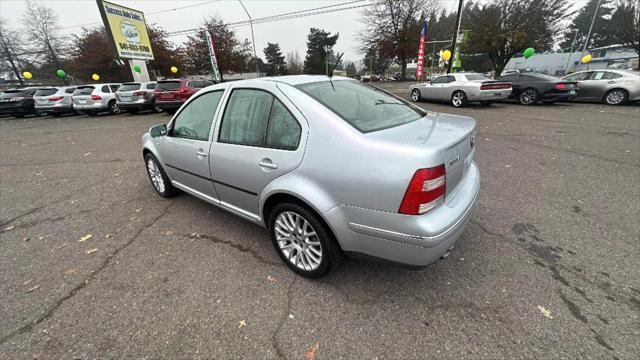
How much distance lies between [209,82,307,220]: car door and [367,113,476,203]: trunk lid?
2.13 feet

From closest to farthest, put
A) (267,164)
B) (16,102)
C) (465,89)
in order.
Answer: (267,164)
(465,89)
(16,102)

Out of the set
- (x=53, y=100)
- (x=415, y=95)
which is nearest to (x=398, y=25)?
(x=415, y=95)

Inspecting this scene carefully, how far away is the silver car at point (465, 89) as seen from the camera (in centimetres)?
1006

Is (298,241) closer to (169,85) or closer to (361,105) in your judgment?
(361,105)

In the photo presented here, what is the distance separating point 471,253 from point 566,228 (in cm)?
125

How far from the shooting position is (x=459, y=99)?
428 inches

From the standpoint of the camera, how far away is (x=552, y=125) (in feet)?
24.2

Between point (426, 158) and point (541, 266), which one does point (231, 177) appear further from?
point (541, 266)

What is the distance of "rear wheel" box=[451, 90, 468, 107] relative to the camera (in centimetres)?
1066

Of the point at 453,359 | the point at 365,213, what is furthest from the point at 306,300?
the point at 453,359

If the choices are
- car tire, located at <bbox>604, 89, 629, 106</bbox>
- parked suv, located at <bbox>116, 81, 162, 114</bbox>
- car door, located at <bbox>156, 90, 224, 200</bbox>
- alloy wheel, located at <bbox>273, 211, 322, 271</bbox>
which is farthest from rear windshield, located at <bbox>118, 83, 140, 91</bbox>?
car tire, located at <bbox>604, 89, 629, 106</bbox>

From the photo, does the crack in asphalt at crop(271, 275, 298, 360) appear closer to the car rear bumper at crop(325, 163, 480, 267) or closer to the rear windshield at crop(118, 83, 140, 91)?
the car rear bumper at crop(325, 163, 480, 267)

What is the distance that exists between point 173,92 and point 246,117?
1116cm

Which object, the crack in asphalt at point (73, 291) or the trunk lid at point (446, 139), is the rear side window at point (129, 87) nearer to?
the crack in asphalt at point (73, 291)
